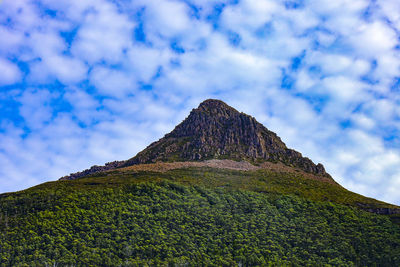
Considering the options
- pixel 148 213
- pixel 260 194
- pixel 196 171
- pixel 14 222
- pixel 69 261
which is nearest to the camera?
pixel 69 261

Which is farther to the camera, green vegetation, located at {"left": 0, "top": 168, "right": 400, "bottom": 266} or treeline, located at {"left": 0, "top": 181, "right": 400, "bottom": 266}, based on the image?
green vegetation, located at {"left": 0, "top": 168, "right": 400, "bottom": 266}

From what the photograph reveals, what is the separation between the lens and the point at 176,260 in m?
101

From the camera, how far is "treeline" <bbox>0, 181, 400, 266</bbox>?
103438mm

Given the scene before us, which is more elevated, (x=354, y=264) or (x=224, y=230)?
(x=224, y=230)

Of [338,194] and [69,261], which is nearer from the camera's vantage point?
[69,261]

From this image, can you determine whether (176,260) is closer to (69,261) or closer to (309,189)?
(69,261)

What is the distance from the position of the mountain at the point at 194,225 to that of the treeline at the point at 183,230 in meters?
0.33

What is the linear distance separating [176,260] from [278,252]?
3357 cm

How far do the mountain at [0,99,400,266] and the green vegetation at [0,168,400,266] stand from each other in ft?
1.14

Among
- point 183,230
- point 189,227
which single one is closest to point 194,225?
point 189,227

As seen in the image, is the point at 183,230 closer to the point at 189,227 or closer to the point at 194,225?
the point at 189,227

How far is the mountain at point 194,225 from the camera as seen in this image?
103938 mm

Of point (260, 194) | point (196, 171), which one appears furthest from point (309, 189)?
point (196, 171)

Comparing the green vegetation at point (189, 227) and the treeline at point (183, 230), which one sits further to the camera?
the green vegetation at point (189, 227)
